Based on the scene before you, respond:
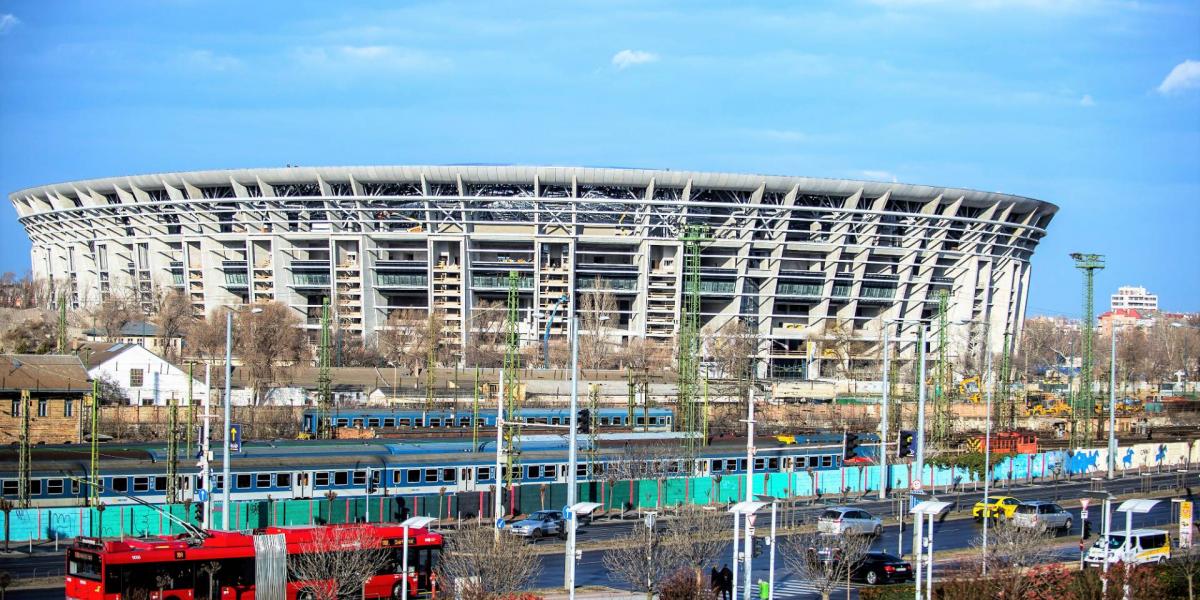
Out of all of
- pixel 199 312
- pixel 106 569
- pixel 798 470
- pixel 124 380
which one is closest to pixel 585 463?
pixel 798 470

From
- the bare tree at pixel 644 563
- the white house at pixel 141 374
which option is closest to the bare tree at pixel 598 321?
the white house at pixel 141 374

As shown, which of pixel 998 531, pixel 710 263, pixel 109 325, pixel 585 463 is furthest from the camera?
pixel 710 263

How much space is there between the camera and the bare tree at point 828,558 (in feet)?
87.4

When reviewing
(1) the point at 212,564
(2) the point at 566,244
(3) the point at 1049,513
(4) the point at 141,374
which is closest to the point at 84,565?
(1) the point at 212,564

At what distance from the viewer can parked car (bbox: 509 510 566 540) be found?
37125 mm

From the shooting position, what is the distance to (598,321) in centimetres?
10650

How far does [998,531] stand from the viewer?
2886 centimetres

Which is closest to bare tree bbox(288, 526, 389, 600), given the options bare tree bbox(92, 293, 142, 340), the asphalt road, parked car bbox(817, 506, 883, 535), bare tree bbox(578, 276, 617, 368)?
the asphalt road

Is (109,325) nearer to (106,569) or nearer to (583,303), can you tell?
(583,303)

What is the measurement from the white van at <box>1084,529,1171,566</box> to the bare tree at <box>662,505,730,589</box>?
28.8 feet

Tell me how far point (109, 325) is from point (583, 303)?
37556 mm

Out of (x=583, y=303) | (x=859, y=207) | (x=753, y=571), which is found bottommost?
(x=753, y=571)

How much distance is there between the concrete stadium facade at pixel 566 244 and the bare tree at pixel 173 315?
2540 millimetres

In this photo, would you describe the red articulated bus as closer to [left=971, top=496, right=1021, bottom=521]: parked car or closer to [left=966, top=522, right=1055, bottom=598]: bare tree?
[left=966, top=522, right=1055, bottom=598]: bare tree
